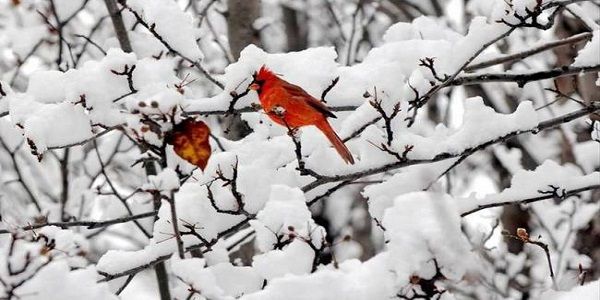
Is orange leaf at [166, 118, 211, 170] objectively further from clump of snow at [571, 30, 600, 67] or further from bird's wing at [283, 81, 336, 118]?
clump of snow at [571, 30, 600, 67]

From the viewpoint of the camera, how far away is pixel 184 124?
2041 mm

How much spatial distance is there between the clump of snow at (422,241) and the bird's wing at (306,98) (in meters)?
0.85

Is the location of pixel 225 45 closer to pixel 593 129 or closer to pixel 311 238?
pixel 593 129

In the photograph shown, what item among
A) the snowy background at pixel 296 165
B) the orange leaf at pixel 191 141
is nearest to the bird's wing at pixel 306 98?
the snowy background at pixel 296 165

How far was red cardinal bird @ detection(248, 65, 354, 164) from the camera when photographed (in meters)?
2.67

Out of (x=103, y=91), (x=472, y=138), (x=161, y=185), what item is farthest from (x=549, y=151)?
(x=161, y=185)

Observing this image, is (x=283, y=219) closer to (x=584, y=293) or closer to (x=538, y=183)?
(x=584, y=293)

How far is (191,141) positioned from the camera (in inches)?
80.7

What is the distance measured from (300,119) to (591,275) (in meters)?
3.61

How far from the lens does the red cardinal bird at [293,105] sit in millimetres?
2668

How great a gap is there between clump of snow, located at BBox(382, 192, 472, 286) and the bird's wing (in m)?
0.85

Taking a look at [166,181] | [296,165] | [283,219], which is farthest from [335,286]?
[296,165]

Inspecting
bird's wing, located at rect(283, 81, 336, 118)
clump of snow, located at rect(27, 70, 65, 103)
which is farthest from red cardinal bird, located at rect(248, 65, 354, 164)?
clump of snow, located at rect(27, 70, 65, 103)

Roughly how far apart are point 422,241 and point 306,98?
3.16 feet
